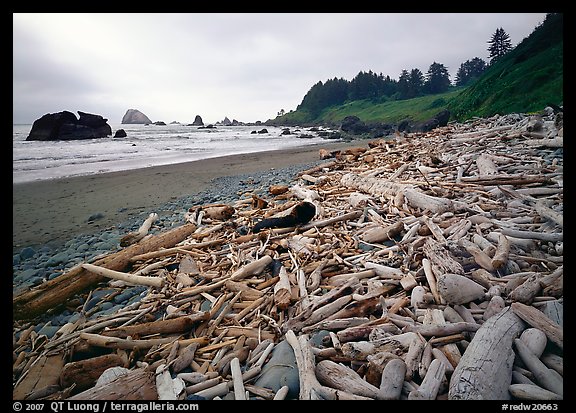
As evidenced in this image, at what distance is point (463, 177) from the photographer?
5711 mm

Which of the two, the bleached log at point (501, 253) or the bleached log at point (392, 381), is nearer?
the bleached log at point (392, 381)

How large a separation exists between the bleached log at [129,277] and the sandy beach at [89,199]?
3.55 m

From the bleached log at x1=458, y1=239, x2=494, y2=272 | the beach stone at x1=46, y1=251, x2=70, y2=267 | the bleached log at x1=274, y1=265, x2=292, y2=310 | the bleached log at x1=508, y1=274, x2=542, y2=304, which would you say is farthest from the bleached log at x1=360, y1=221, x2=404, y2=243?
the beach stone at x1=46, y1=251, x2=70, y2=267

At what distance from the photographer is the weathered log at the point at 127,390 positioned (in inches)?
74.2

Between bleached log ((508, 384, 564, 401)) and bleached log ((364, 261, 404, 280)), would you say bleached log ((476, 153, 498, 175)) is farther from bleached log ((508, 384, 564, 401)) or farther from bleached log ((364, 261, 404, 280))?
bleached log ((508, 384, 564, 401))

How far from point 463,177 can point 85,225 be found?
9430mm

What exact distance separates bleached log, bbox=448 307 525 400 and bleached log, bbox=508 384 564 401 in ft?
0.12

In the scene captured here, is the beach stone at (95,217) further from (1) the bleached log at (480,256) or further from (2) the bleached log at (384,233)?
(1) the bleached log at (480,256)

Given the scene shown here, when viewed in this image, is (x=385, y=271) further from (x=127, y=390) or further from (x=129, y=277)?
(x=129, y=277)

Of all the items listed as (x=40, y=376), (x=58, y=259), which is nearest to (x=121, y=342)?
(x=40, y=376)

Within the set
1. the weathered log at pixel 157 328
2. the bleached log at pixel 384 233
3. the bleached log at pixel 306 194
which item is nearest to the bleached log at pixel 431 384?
the weathered log at pixel 157 328

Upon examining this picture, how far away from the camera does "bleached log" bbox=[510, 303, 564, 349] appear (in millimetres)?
1845

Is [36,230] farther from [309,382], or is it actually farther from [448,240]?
[448,240]

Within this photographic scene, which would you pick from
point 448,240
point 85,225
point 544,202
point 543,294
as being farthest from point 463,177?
point 85,225
